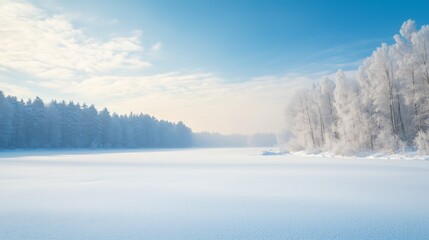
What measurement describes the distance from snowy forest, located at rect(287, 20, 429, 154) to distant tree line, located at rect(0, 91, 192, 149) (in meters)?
65.0

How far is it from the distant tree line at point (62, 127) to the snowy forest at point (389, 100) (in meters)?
65.0

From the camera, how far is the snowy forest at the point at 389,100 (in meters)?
31.2

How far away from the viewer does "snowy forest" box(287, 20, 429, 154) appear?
3117cm

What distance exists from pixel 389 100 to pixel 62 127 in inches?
2948

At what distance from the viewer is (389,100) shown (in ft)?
117

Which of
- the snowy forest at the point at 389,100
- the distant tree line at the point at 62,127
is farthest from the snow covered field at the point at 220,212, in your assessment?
the distant tree line at the point at 62,127

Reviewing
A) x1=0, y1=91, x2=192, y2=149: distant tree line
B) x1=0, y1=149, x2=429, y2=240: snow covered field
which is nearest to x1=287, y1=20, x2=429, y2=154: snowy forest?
x1=0, y1=149, x2=429, y2=240: snow covered field

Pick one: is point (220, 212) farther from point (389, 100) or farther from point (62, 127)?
point (62, 127)

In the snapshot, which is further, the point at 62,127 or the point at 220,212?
the point at 62,127

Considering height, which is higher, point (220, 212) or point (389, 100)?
point (389, 100)

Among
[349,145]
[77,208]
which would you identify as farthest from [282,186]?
[349,145]

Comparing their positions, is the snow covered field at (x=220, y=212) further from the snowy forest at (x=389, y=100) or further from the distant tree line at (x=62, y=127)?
the distant tree line at (x=62, y=127)

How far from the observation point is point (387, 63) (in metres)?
35.9

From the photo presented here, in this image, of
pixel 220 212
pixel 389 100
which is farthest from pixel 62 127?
pixel 220 212
